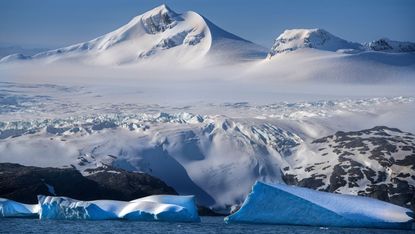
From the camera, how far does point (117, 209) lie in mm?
170875

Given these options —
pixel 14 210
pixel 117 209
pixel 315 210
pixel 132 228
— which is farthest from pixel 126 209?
pixel 315 210

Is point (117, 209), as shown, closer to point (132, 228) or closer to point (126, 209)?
point (126, 209)

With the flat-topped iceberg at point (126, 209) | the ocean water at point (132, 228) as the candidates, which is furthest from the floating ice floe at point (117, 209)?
the ocean water at point (132, 228)

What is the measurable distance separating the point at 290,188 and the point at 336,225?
11764 mm

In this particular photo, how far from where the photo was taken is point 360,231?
15275 centimetres

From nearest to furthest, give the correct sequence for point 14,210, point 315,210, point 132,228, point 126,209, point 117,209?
1. point 132,228
2. point 315,210
3. point 126,209
4. point 117,209
5. point 14,210

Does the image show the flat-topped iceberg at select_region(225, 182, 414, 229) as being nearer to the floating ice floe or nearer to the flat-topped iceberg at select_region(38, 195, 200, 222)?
A: the flat-topped iceberg at select_region(38, 195, 200, 222)

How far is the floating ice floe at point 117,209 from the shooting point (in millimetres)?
166625

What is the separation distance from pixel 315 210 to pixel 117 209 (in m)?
42.2

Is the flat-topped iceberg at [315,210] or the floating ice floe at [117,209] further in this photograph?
the floating ice floe at [117,209]

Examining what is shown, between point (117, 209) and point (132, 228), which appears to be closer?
point (132, 228)

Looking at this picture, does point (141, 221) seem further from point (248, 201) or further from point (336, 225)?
point (336, 225)

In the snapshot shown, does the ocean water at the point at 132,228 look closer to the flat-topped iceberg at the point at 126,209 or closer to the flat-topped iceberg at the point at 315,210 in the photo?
the flat-topped iceberg at the point at 315,210

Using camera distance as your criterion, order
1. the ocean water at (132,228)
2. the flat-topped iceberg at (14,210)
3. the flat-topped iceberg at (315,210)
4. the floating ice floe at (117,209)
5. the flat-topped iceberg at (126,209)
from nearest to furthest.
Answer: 1. the ocean water at (132,228)
2. the flat-topped iceberg at (315,210)
3. the flat-topped iceberg at (126,209)
4. the floating ice floe at (117,209)
5. the flat-topped iceberg at (14,210)
